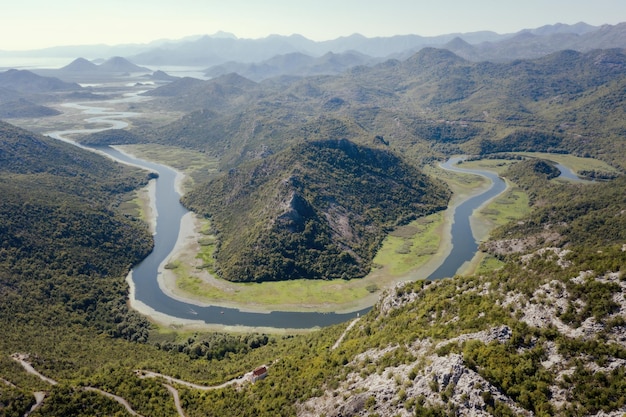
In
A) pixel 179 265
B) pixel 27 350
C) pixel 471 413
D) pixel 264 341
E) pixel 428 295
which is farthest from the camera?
pixel 179 265

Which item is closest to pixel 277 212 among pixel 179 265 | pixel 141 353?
pixel 179 265

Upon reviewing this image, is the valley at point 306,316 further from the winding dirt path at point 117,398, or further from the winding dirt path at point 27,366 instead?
the winding dirt path at point 27,366

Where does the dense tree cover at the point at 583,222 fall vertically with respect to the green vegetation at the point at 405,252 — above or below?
above

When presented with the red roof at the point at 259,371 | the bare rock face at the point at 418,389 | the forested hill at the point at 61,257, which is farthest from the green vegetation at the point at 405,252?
the bare rock face at the point at 418,389

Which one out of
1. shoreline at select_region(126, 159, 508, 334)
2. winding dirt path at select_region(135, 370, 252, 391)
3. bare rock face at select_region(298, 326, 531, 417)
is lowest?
shoreline at select_region(126, 159, 508, 334)

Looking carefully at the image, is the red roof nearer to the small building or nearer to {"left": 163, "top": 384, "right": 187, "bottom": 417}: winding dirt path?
the small building

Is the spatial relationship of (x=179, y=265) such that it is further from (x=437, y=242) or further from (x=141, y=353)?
(x=437, y=242)

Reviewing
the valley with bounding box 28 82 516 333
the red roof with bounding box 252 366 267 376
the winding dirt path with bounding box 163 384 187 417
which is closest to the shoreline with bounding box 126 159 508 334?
the valley with bounding box 28 82 516 333

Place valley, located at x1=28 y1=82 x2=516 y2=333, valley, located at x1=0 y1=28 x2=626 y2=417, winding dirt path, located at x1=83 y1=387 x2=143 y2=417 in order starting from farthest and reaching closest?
1. valley, located at x1=28 y1=82 x2=516 y2=333
2. winding dirt path, located at x1=83 y1=387 x2=143 y2=417
3. valley, located at x1=0 y1=28 x2=626 y2=417

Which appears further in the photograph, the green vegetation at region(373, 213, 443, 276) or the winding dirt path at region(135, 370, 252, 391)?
the green vegetation at region(373, 213, 443, 276)

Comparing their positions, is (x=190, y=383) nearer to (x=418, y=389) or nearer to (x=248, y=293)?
(x=418, y=389)

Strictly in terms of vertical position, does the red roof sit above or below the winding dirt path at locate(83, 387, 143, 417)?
above
